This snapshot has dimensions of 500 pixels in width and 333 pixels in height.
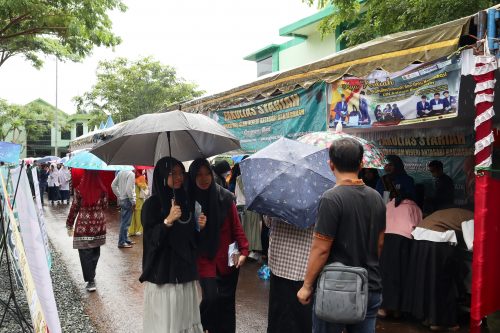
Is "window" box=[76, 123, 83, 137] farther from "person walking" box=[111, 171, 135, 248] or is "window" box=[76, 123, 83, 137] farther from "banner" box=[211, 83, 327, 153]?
"banner" box=[211, 83, 327, 153]


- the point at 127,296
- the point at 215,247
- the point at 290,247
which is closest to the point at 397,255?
the point at 290,247

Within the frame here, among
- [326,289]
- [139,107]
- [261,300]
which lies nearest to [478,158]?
[326,289]

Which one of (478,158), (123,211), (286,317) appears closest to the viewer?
(286,317)

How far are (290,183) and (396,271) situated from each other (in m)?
2.48

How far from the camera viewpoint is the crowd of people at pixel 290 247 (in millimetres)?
2477

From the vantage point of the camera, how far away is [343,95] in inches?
199

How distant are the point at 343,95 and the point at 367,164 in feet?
4.12

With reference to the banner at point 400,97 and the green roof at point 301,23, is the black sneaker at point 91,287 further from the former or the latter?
the green roof at point 301,23

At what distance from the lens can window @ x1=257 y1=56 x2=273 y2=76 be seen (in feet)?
71.7

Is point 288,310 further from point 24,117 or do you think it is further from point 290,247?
point 24,117

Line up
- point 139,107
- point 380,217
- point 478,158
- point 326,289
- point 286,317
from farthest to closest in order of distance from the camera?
point 139,107 < point 478,158 < point 286,317 < point 380,217 < point 326,289

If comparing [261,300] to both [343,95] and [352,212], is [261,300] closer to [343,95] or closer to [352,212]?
[343,95]

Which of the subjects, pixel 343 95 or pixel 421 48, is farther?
pixel 343 95

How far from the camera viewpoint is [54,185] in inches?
738
